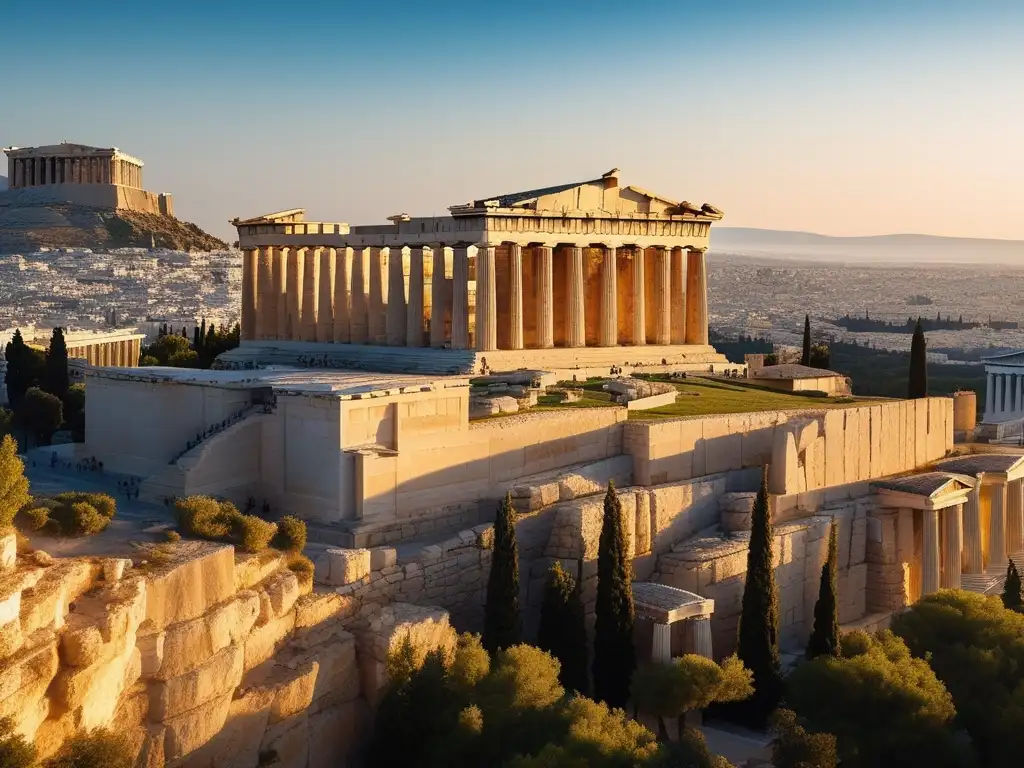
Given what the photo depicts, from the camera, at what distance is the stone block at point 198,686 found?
2017 cm

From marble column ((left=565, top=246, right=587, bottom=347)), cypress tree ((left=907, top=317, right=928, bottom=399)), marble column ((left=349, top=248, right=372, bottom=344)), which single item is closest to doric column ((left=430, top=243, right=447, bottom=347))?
marble column ((left=349, top=248, right=372, bottom=344))

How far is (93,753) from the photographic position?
17781 millimetres

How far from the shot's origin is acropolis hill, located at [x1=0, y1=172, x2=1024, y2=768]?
20.8 meters

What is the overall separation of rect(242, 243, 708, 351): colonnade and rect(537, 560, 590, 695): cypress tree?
15.6 m

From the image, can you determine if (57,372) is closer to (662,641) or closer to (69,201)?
(662,641)

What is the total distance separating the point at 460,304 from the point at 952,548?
15.8 meters

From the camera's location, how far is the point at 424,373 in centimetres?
4025

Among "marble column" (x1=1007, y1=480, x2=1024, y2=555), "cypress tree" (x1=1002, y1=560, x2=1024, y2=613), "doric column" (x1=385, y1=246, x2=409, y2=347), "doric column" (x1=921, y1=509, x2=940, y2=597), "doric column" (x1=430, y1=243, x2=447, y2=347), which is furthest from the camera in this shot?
"doric column" (x1=385, y1=246, x2=409, y2=347)

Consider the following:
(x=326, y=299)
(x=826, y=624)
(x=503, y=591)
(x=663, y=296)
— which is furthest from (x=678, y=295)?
(x=503, y=591)

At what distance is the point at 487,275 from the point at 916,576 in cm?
1508

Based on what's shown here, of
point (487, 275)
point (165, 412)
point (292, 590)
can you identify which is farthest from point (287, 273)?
point (292, 590)

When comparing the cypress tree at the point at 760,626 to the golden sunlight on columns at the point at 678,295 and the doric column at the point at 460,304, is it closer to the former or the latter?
the doric column at the point at 460,304

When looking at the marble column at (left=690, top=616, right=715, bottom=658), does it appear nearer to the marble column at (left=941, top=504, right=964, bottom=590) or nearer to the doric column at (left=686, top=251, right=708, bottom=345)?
the marble column at (left=941, top=504, right=964, bottom=590)

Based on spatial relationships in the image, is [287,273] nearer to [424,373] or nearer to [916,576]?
[424,373]
